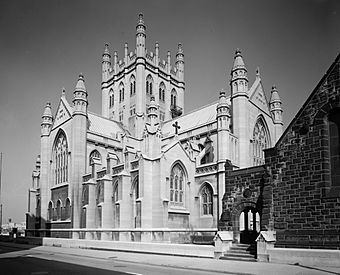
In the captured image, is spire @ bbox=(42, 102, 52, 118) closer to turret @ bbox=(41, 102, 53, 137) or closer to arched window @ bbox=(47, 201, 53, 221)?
turret @ bbox=(41, 102, 53, 137)

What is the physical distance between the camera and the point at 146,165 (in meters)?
34.5

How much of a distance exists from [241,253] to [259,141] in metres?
24.9

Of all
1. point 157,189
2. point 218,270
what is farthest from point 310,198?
point 157,189

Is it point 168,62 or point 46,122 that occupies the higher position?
point 168,62

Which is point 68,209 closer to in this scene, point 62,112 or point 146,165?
point 62,112

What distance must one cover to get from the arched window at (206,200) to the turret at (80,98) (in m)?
17.7

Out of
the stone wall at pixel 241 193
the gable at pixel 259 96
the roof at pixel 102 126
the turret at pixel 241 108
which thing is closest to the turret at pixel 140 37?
the roof at pixel 102 126

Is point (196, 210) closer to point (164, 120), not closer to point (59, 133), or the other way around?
point (59, 133)

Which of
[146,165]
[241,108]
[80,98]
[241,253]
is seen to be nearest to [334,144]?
[241,253]

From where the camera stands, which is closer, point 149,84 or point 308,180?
point 308,180

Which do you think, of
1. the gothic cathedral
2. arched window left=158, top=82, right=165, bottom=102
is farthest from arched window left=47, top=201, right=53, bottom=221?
arched window left=158, top=82, right=165, bottom=102

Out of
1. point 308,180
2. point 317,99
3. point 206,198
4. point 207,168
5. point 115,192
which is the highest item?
point 317,99

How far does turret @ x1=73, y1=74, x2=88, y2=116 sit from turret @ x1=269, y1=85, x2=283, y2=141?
23011 millimetres

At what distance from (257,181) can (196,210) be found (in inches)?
719
